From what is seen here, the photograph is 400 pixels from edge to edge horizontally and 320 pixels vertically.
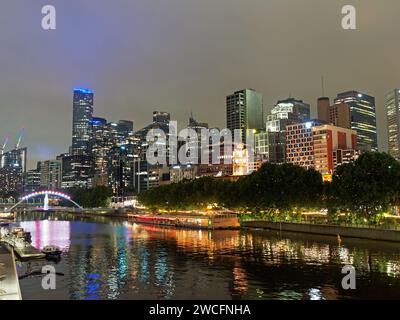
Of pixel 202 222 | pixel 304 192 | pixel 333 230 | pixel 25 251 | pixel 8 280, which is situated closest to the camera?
pixel 8 280

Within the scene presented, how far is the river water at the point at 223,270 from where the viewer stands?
38719 millimetres

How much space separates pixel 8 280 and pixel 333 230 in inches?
2643

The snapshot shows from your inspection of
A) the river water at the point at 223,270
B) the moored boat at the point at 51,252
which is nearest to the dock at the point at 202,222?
the river water at the point at 223,270

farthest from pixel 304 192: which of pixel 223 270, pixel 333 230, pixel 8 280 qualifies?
pixel 8 280

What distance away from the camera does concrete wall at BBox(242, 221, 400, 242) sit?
73.4 meters

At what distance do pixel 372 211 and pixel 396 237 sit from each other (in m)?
10.5

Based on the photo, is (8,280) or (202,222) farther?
(202,222)

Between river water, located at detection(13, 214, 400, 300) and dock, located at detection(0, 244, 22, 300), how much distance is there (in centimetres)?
251

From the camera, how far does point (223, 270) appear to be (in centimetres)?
4950

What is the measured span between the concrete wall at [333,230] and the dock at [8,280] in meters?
60.7

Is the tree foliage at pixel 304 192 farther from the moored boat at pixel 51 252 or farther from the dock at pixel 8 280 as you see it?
the dock at pixel 8 280

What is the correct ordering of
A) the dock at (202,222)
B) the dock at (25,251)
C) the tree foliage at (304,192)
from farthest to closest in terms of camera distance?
the dock at (202,222), the tree foliage at (304,192), the dock at (25,251)

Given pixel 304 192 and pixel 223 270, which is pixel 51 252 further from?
pixel 304 192
